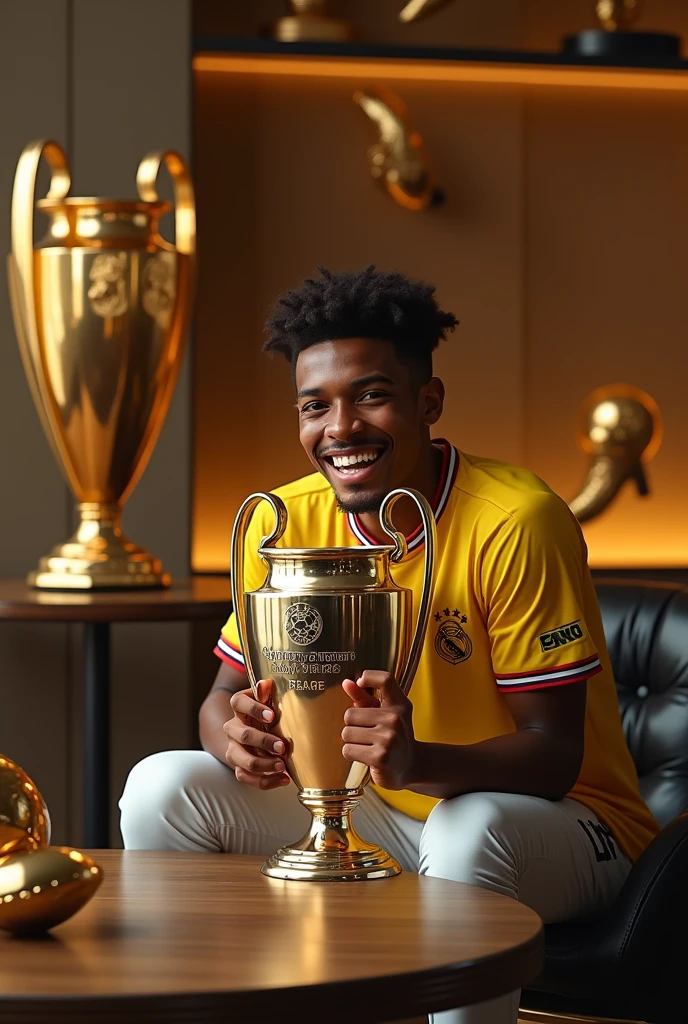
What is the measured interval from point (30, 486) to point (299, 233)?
2.51ft

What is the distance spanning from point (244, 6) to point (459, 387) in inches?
34.5

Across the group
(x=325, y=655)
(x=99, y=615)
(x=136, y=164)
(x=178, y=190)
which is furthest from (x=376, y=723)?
(x=136, y=164)

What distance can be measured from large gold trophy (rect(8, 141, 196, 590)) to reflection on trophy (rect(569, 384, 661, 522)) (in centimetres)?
94

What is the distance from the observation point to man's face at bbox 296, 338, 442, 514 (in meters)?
1.47

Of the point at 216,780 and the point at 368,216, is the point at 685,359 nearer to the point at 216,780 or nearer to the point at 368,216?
the point at 368,216

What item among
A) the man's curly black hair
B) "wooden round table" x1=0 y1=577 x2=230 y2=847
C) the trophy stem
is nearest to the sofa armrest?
the trophy stem

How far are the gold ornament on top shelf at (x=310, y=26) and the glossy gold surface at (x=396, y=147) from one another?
0.12 m

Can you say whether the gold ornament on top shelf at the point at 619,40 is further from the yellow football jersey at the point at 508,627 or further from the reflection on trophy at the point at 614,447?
the yellow football jersey at the point at 508,627

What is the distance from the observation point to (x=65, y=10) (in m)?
2.60

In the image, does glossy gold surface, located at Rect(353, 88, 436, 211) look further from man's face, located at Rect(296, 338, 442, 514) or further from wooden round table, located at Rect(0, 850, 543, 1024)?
wooden round table, located at Rect(0, 850, 543, 1024)

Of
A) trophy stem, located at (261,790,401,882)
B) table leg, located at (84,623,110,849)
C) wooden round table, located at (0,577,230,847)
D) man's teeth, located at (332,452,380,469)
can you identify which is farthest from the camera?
table leg, located at (84,623,110,849)

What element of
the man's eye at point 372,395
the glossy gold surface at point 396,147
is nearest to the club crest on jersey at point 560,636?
the man's eye at point 372,395

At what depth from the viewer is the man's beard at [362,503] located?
4.97ft

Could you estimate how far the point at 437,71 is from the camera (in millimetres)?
2852
